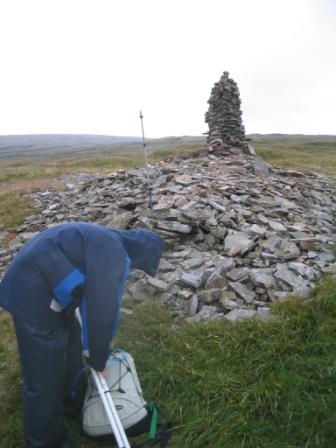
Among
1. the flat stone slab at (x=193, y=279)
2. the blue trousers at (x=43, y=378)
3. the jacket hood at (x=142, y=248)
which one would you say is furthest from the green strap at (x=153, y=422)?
the flat stone slab at (x=193, y=279)

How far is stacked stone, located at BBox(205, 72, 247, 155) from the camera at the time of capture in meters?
20.7

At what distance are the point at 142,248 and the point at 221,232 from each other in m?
4.55

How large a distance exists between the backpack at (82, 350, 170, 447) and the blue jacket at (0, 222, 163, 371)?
60 cm

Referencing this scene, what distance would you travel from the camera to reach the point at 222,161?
16.8 metres

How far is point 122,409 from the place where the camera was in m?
3.67

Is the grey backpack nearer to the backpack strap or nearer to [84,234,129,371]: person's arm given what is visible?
the backpack strap

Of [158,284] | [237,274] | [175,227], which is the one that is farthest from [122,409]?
[175,227]

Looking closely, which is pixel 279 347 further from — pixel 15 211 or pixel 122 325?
pixel 15 211

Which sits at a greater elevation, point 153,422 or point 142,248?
point 142,248

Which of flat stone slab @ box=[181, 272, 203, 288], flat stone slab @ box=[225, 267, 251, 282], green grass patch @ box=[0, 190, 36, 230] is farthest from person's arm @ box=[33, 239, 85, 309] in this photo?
green grass patch @ box=[0, 190, 36, 230]

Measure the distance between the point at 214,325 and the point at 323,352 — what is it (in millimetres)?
1467

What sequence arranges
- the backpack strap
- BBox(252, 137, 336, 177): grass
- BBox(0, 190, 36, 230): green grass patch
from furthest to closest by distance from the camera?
BBox(252, 137, 336, 177): grass → BBox(0, 190, 36, 230): green grass patch → the backpack strap

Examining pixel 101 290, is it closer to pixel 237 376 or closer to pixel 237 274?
pixel 237 376

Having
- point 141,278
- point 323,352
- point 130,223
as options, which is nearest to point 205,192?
point 130,223
